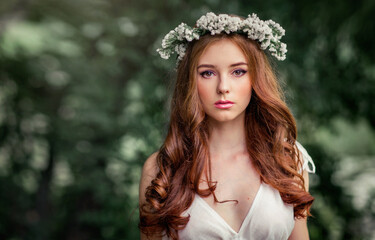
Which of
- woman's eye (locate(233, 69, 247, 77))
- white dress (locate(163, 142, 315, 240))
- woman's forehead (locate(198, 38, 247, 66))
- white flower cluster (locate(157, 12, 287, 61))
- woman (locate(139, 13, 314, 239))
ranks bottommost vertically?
white dress (locate(163, 142, 315, 240))

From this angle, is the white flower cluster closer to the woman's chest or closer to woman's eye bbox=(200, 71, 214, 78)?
woman's eye bbox=(200, 71, 214, 78)

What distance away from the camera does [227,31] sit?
215cm

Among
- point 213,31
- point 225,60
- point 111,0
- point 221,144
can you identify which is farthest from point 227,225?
point 111,0

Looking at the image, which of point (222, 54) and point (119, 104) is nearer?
point (222, 54)

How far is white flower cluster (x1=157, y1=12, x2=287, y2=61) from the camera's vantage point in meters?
2.15

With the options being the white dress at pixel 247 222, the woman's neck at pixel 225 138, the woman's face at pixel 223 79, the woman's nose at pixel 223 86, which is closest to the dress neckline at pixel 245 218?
the white dress at pixel 247 222

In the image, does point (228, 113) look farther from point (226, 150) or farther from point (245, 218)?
point (245, 218)

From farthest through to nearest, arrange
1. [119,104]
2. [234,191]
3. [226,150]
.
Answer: [119,104] → [226,150] → [234,191]

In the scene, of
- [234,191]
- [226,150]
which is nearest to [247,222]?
[234,191]

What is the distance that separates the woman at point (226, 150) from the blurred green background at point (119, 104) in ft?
2.99

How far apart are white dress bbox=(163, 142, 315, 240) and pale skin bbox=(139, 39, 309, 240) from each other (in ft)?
0.14

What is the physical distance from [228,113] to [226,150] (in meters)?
0.29

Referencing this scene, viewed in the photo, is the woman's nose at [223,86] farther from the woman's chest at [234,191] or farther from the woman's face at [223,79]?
the woman's chest at [234,191]

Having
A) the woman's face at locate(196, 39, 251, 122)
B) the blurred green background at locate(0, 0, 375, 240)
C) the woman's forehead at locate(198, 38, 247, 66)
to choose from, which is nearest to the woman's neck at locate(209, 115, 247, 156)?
the woman's face at locate(196, 39, 251, 122)
